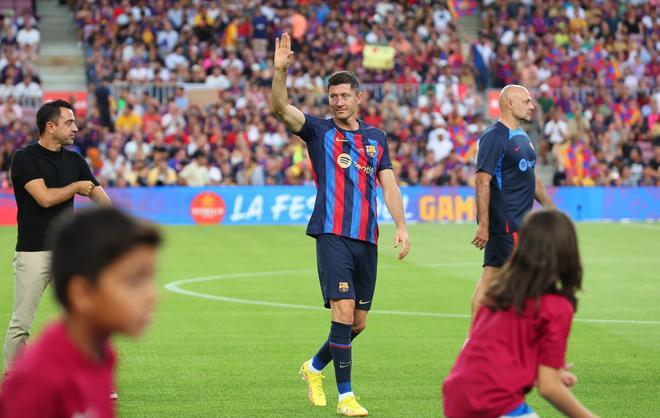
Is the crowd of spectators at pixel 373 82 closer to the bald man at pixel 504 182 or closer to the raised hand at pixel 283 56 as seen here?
the bald man at pixel 504 182

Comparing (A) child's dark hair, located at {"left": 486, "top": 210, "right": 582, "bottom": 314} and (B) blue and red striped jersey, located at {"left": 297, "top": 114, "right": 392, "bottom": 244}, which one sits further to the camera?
(B) blue and red striped jersey, located at {"left": 297, "top": 114, "right": 392, "bottom": 244}

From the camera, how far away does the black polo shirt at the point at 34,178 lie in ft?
28.1

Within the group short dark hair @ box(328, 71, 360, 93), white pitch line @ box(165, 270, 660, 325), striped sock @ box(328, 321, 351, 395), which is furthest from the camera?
white pitch line @ box(165, 270, 660, 325)

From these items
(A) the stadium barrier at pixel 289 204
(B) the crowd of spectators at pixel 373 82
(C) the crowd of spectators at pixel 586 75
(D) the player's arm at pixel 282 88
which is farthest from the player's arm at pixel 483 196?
(C) the crowd of spectators at pixel 586 75

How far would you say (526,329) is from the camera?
194 inches

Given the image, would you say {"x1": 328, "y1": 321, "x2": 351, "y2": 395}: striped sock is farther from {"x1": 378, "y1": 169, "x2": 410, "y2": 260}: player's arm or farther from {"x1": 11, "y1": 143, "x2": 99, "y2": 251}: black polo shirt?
{"x1": 11, "y1": 143, "x2": 99, "y2": 251}: black polo shirt

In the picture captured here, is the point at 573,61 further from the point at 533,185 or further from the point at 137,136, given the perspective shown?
the point at 533,185

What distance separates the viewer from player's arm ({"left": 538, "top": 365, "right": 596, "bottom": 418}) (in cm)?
499

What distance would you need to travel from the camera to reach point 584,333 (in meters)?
12.8

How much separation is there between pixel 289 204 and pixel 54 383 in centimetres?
2646

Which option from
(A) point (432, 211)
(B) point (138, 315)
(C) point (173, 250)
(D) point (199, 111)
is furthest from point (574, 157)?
(B) point (138, 315)

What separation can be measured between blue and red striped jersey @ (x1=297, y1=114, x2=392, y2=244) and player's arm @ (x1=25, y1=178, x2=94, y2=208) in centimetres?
163

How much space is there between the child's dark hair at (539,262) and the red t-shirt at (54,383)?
1.98 m

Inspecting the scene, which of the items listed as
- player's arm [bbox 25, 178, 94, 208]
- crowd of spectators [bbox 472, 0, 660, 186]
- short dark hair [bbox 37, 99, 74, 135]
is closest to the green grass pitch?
player's arm [bbox 25, 178, 94, 208]
